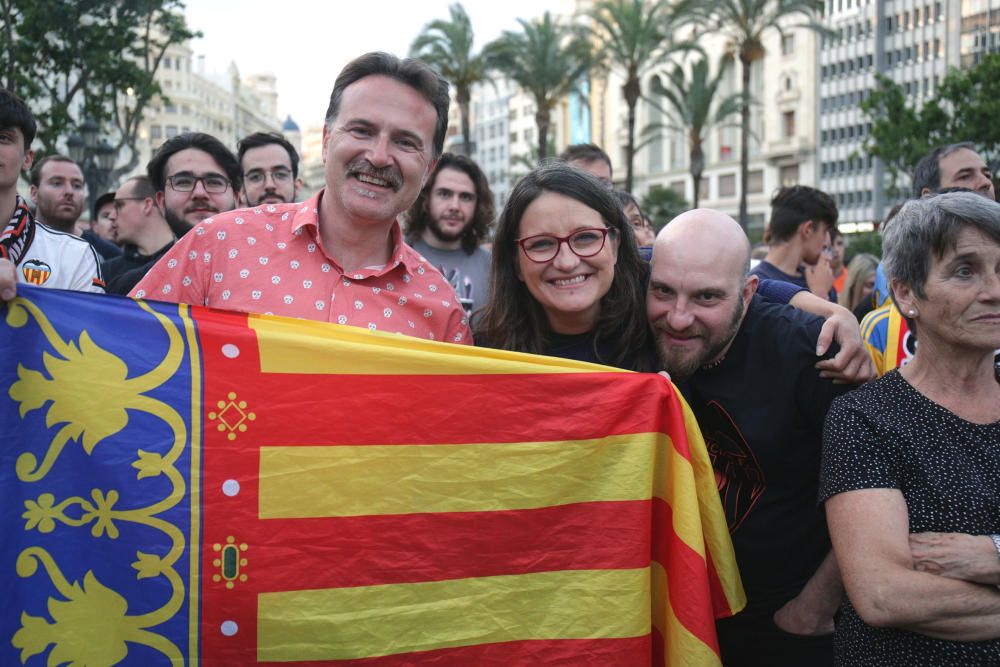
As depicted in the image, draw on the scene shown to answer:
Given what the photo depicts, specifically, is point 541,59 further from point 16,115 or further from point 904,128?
point 16,115

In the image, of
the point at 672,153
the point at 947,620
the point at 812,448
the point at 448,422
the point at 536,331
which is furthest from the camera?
the point at 672,153

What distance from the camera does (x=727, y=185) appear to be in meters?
72.6

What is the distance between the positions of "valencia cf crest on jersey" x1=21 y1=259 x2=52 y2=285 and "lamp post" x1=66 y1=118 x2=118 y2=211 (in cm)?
1498

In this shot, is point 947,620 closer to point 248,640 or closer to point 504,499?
point 504,499

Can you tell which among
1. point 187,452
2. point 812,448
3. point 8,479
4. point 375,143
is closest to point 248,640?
point 187,452

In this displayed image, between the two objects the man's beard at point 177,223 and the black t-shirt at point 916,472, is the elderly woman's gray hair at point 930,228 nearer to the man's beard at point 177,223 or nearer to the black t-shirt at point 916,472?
the black t-shirt at point 916,472

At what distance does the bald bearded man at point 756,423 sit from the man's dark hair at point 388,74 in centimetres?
95

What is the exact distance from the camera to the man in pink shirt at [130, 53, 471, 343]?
286cm

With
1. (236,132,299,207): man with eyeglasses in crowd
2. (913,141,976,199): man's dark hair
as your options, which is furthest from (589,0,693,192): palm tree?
(913,141,976,199): man's dark hair

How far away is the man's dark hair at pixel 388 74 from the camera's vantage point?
3.04 meters

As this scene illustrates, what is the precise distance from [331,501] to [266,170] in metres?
3.72

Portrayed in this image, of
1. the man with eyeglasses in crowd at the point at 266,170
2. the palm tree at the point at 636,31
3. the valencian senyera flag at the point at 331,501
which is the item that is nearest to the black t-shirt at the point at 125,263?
the man with eyeglasses in crowd at the point at 266,170

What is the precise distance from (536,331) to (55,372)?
4.73ft

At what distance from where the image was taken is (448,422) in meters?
2.65
